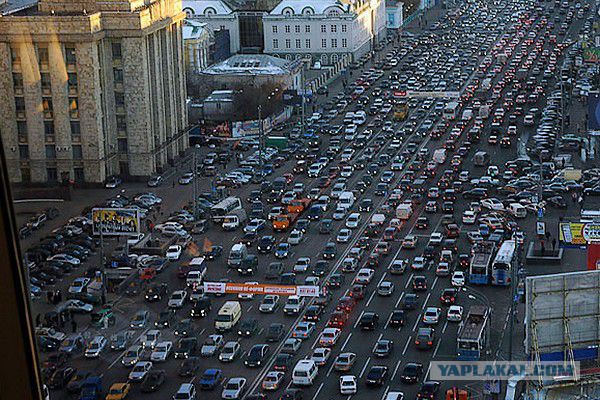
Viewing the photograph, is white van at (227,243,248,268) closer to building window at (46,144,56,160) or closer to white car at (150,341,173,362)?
white car at (150,341,173,362)

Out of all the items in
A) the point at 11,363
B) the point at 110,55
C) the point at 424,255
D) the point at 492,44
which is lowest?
the point at 492,44

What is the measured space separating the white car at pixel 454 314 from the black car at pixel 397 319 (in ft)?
1.89

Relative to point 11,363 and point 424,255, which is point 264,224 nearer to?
point 424,255

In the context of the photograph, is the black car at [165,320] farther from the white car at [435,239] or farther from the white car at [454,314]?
the white car at [435,239]

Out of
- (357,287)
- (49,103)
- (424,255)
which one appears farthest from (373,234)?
(49,103)

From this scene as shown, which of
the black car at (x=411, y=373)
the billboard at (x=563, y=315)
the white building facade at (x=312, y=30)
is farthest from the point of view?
the white building facade at (x=312, y=30)

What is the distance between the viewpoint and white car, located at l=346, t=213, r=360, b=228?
63.2 ft

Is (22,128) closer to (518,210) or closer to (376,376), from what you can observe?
(518,210)

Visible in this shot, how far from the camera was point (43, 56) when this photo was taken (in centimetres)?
2208

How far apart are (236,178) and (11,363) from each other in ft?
71.7

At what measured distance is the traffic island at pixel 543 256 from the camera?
53.2 feet

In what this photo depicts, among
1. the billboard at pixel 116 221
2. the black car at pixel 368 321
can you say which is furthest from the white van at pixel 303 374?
the billboard at pixel 116 221

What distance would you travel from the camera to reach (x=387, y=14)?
154ft

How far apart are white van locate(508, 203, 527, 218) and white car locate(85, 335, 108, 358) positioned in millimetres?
8534
